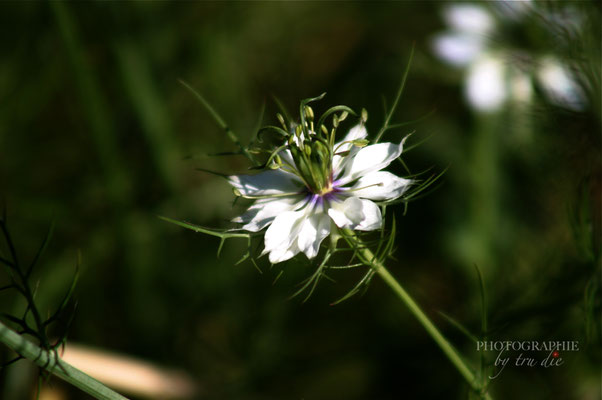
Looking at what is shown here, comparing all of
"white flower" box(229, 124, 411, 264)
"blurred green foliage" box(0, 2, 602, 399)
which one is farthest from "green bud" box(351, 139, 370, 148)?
"blurred green foliage" box(0, 2, 602, 399)

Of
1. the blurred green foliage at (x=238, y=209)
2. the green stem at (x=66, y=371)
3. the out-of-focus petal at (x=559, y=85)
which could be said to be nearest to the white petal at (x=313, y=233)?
the green stem at (x=66, y=371)

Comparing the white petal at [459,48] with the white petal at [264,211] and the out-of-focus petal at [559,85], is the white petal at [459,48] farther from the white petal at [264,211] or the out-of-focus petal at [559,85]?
the white petal at [264,211]

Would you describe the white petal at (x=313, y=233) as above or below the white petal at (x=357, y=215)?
below

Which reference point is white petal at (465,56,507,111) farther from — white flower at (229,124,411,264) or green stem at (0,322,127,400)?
green stem at (0,322,127,400)

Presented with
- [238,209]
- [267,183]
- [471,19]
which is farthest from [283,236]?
[471,19]

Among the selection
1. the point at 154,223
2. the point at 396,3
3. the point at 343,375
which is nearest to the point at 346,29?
the point at 396,3

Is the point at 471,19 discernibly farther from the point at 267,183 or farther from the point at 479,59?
the point at 267,183
